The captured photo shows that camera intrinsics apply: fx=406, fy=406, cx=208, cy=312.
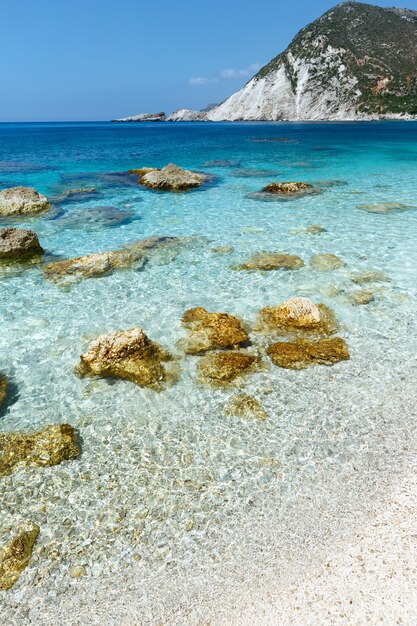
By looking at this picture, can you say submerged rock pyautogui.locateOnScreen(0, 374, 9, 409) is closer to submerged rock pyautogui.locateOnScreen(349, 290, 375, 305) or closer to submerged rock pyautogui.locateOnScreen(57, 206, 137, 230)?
submerged rock pyautogui.locateOnScreen(349, 290, 375, 305)

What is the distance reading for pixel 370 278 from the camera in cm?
1227

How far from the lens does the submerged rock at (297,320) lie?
9.63 m

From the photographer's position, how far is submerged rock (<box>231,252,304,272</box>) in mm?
13336

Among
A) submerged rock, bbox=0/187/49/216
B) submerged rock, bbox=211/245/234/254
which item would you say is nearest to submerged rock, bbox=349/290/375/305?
submerged rock, bbox=211/245/234/254

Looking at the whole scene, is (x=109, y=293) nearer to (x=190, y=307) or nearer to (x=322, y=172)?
(x=190, y=307)

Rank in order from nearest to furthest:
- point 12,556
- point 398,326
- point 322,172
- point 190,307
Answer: point 12,556 < point 398,326 < point 190,307 < point 322,172

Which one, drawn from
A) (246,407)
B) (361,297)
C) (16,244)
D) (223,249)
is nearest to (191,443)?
(246,407)

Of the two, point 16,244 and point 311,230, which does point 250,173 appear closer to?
point 311,230

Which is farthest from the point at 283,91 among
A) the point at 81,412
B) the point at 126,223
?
the point at 81,412

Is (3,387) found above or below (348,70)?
below

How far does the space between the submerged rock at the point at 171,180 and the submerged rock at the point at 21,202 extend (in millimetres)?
7489

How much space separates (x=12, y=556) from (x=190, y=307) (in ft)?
23.3

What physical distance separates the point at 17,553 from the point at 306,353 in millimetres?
6173

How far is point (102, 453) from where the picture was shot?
6.48 m
